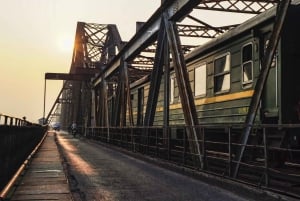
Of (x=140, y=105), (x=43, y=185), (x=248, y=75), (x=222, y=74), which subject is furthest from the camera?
(x=140, y=105)

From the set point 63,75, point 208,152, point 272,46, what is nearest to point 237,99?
point 208,152

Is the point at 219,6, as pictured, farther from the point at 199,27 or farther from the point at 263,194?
the point at 263,194

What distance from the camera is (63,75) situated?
50312mm

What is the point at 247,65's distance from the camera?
39.8 ft

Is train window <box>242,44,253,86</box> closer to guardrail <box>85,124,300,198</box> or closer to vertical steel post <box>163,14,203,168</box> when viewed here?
guardrail <box>85,124,300,198</box>

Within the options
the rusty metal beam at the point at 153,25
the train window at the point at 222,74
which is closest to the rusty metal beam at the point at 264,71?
the train window at the point at 222,74

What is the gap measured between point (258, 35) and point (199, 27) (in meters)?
11.6

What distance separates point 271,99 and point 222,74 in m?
2.98

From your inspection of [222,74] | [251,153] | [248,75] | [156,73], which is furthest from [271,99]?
[156,73]

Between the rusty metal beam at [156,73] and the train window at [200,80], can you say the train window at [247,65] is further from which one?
the rusty metal beam at [156,73]

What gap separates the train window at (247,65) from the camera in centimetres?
1192

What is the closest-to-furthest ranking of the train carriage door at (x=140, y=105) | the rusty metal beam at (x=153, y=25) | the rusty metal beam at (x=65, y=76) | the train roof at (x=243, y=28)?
the train roof at (x=243, y=28) < the rusty metal beam at (x=153, y=25) < the train carriage door at (x=140, y=105) < the rusty metal beam at (x=65, y=76)

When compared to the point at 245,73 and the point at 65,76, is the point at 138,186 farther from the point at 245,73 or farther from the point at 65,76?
the point at 65,76

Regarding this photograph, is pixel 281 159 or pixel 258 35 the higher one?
pixel 258 35
